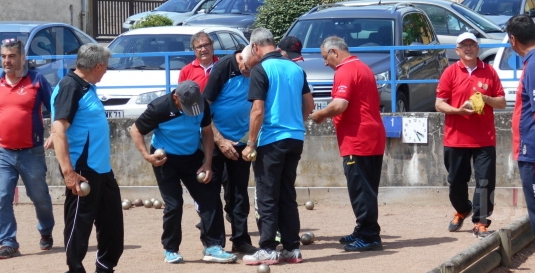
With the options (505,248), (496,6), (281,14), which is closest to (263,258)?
(505,248)

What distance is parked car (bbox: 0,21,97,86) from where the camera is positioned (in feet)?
44.5

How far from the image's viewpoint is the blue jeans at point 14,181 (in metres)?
8.55

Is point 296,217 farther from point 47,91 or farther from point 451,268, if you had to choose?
point 47,91

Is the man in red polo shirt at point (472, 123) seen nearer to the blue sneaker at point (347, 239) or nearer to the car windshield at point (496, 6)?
the blue sneaker at point (347, 239)

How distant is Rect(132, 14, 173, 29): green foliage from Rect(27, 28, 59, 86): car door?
7118mm

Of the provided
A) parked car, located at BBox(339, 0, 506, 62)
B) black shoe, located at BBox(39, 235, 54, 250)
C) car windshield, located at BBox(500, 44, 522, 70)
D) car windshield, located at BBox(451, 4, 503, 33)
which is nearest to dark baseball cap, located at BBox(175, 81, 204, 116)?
black shoe, located at BBox(39, 235, 54, 250)

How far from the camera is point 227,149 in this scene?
7844 mm

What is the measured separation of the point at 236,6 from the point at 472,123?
14.4m

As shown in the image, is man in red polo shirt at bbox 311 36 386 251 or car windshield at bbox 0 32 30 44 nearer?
man in red polo shirt at bbox 311 36 386 251

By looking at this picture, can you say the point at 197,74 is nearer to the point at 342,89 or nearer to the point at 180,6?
the point at 342,89

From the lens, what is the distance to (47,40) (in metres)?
14.6

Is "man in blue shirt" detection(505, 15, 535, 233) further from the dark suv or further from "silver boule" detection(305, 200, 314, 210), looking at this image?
the dark suv

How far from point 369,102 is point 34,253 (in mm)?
3572

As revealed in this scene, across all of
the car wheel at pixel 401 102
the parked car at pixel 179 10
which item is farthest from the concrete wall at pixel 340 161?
the parked car at pixel 179 10
